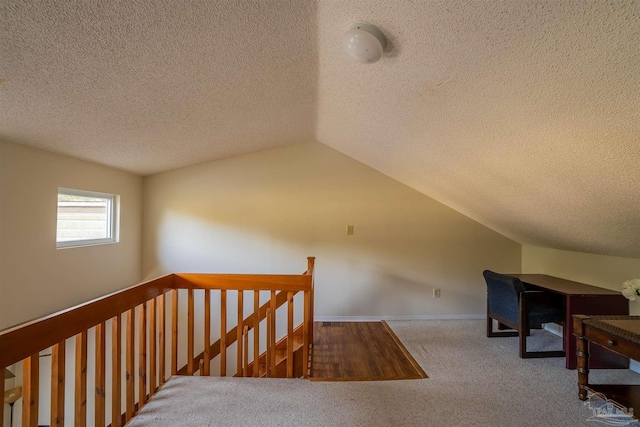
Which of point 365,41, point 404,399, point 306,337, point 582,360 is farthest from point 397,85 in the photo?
point 582,360

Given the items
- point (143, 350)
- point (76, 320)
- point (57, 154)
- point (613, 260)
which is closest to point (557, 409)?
point (613, 260)

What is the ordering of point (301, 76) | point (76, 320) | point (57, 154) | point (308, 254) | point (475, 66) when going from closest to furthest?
point (475, 66), point (76, 320), point (301, 76), point (57, 154), point (308, 254)

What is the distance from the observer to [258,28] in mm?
1496

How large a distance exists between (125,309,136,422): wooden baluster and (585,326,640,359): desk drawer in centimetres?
304

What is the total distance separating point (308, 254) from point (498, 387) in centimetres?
241

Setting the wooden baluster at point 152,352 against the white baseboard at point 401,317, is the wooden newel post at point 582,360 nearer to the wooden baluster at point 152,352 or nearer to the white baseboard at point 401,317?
the white baseboard at point 401,317

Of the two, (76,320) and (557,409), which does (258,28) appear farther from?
(557,409)

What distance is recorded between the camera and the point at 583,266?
2.93 meters

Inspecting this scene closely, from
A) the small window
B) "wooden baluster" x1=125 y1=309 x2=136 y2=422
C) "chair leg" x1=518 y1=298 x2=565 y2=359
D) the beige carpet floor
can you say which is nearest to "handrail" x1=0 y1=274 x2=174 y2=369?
"wooden baluster" x1=125 y1=309 x2=136 y2=422

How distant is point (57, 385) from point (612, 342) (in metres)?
3.18

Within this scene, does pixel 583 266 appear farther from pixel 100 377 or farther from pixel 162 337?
pixel 100 377

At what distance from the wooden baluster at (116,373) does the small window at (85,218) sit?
1.71 m

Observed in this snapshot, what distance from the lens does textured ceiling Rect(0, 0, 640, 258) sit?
3.61 feet

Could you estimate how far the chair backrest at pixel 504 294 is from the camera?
269 cm
